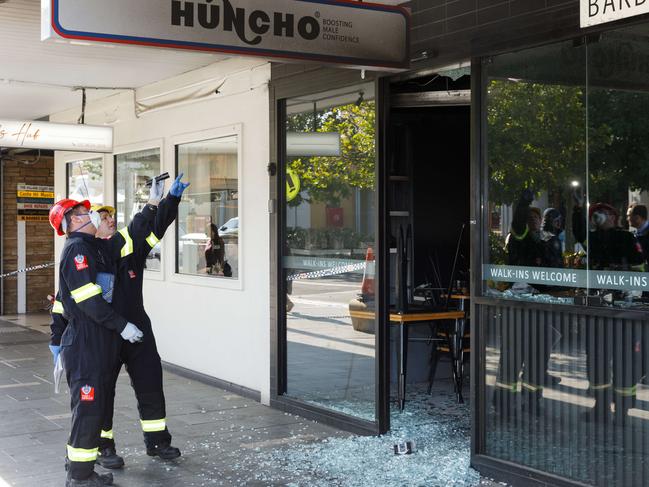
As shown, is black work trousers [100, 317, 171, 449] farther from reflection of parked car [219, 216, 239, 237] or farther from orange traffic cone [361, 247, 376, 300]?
reflection of parked car [219, 216, 239, 237]

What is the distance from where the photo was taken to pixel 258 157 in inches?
326

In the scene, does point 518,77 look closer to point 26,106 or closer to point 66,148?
point 66,148

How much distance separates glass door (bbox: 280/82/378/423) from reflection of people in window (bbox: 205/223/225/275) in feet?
4.56

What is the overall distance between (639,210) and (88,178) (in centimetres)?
929

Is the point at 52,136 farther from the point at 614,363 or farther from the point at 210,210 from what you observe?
the point at 614,363

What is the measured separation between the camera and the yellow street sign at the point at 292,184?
7758 mm

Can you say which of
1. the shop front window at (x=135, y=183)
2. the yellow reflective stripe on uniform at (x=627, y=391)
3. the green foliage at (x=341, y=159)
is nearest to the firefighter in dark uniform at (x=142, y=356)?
the green foliage at (x=341, y=159)

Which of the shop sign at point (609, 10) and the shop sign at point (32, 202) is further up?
the shop sign at point (609, 10)

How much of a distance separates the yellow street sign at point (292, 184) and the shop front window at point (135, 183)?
291cm

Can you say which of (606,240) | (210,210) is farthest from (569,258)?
(210,210)

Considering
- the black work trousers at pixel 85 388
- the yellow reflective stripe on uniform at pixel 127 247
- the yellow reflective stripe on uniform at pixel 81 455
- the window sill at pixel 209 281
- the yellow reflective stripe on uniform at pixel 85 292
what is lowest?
the yellow reflective stripe on uniform at pixel 81 455

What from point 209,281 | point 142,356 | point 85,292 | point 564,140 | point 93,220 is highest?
point 564,140

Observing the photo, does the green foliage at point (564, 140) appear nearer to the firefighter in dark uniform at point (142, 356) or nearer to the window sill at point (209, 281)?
the firefighter in dark uniform at point (142, 356)

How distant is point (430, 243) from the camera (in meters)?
8.98
